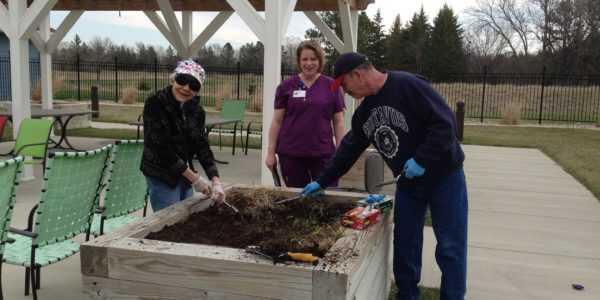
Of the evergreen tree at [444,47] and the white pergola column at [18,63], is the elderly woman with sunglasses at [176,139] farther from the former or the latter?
the evergreen tree at [444,47]

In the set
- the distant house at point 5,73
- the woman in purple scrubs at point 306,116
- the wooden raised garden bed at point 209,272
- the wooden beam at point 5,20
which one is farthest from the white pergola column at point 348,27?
the distant house at point 5,73

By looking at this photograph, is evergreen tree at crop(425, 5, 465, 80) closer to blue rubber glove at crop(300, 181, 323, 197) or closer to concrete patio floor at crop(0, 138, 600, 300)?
concrete patio floor at crop(0, 138, 600, 300)

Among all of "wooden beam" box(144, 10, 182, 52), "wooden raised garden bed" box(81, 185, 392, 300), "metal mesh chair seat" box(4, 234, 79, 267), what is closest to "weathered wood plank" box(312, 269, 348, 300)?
"wooden raised garden bed" box(81, 185, 392, 300)

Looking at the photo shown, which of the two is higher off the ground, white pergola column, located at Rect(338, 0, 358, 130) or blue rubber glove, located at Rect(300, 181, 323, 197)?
white pergola column, located at Rect(338, 0, 358, 130)

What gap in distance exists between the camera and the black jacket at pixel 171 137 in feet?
10.2

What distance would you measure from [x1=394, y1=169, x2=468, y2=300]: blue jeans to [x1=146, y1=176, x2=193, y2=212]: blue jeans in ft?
4.34

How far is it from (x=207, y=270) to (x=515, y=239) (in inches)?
157

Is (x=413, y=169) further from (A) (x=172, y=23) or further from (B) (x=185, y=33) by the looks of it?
(B) (x=185, y=33)

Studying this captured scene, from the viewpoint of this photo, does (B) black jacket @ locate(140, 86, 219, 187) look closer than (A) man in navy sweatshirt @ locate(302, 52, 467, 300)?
No

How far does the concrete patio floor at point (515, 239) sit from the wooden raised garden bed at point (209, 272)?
124 cm

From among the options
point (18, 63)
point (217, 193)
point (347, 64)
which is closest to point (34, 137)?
point (18, 63)

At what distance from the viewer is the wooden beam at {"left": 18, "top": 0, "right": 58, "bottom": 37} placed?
22.2 feet

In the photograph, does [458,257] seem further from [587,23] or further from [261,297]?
[587,23]

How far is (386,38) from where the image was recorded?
46.6 meters
